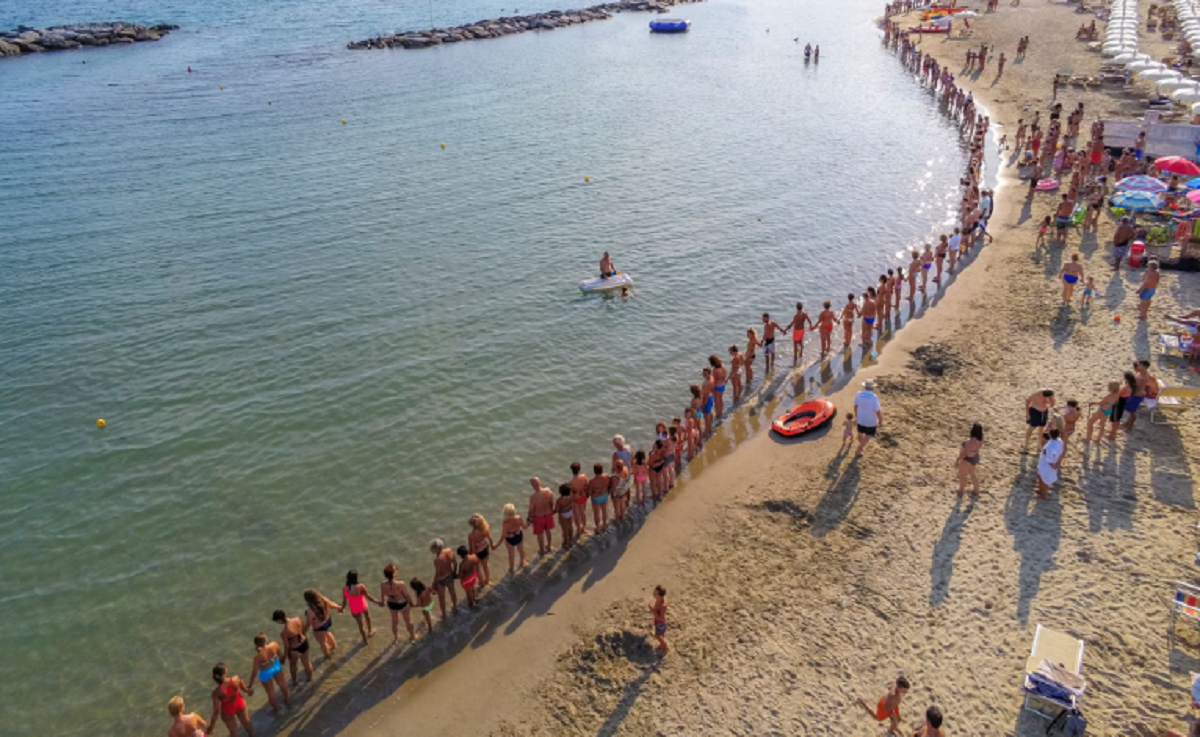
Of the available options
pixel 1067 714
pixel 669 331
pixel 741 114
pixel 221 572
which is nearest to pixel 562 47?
pixel 741 114

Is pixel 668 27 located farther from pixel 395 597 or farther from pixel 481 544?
pixel 395 597

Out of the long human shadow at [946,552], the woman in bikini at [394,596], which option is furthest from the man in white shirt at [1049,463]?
the woman in bikini at [394,596]

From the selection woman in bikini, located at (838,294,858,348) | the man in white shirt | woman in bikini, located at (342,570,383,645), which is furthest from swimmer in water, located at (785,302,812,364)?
woman in bikini, located at (342,570,383,645)

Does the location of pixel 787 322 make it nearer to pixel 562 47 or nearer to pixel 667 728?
pixel 667 728

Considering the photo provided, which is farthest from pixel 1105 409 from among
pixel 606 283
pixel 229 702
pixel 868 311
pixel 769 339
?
pixel 229 702

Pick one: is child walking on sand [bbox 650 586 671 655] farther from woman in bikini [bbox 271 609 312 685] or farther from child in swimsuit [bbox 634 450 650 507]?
woman in bikini [bbox 271 609 312 685]

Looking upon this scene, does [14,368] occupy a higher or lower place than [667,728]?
higher

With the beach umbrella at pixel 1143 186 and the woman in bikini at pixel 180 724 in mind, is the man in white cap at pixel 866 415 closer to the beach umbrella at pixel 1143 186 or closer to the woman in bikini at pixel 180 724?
the woman in bikini at pixel 180 724
